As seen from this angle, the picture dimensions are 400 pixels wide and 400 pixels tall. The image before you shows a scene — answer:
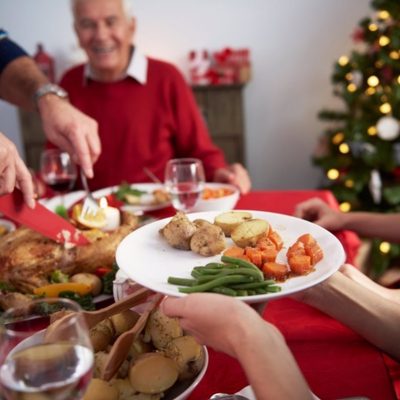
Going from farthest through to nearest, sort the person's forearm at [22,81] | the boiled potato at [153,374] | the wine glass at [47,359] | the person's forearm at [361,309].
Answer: the person's forearm at [22,81] → the person's forearm at [361,309] → the boiled potato at [153,374] → the wine glass at [47,359]

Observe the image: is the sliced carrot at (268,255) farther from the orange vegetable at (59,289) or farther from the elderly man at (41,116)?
the elderly man at (41,116)

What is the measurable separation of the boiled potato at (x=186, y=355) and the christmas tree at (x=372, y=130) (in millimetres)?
2587

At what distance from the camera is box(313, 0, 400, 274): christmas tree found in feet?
10.2

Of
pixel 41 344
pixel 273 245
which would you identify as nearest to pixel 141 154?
pixel 273 245

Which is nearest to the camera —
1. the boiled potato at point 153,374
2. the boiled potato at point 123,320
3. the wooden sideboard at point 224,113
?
the boiled potato at point 153,374

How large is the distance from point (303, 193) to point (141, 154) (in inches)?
39.5

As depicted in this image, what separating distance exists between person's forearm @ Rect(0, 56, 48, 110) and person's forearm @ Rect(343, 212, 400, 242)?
46.2 inches

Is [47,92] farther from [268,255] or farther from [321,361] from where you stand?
[321,361]

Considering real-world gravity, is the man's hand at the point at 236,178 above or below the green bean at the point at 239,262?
below

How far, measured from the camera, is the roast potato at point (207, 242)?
890 millimetres

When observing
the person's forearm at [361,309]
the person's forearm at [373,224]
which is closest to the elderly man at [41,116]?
the person's forearm at [361,309]

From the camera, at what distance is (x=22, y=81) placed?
6.11 feet

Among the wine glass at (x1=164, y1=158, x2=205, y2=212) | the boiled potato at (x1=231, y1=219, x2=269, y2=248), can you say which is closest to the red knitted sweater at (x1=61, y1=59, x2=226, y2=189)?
the wine glass at (x1=164, y1=158, x2=205, y2=212)

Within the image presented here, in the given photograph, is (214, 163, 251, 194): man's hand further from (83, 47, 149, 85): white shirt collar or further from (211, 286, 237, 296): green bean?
(211, 286, 237, 296): green bean
